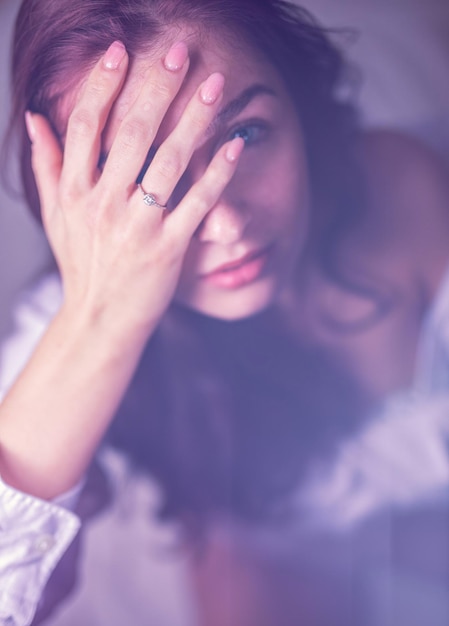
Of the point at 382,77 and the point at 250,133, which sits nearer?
the point at 250,133

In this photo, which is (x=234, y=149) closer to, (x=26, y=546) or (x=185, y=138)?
(x=185, y=138)

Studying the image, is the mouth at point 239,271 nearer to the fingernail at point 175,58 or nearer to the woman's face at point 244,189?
the woman's face at point 244,189

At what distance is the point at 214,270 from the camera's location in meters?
0.55

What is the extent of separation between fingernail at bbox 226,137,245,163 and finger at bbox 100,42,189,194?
0.07m

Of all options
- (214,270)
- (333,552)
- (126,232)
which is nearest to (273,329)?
(214,270)

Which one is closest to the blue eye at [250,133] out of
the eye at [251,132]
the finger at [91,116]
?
the eye at [251,132]

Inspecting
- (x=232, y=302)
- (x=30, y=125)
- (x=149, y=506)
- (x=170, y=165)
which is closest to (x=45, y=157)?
(x=30, y=125)

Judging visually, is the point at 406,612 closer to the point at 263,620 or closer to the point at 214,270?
the point at 263,620

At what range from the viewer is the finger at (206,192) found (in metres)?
0.47

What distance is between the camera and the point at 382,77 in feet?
2.00

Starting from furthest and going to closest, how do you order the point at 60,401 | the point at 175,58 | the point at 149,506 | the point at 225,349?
the point at 149,506, the point at 225,349, the point at 60,401, the point at 175,58

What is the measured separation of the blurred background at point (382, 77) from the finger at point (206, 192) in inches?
7.4

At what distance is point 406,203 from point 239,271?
274mm

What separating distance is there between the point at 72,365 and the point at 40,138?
23 cm
